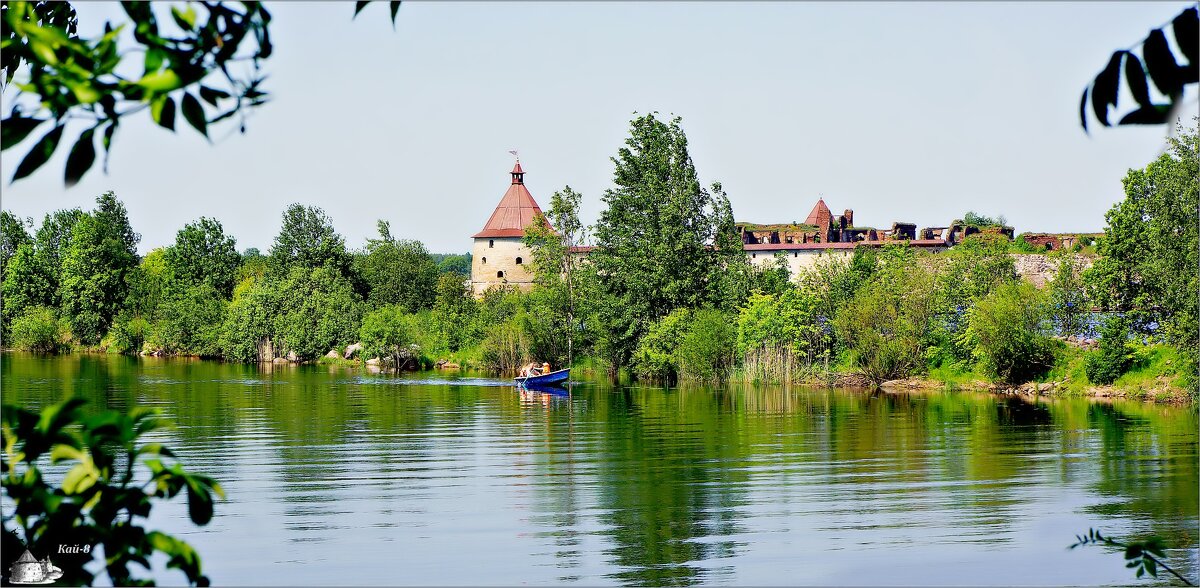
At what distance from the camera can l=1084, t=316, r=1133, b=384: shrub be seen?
32.3 metres

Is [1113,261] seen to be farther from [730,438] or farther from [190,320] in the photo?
[190,320]

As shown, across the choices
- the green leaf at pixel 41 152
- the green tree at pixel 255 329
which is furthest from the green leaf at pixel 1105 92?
the green tree at pixel 255 329

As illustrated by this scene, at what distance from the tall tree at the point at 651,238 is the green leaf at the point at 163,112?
140ft

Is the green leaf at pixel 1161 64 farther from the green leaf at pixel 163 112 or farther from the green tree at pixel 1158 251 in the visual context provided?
the green tree at pixel 1158 251

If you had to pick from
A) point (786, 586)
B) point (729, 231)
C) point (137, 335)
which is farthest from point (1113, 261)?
point (137, 335)

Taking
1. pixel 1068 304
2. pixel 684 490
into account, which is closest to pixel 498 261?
pixel 1068 304

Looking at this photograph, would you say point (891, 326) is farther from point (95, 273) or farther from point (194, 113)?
point (95, 273)

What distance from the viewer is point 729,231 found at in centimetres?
4719

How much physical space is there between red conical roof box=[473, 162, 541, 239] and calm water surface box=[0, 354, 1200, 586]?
1833 inches

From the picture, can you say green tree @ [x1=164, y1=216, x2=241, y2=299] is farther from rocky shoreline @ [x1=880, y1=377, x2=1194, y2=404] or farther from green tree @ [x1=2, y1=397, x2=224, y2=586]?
green tree @ [x1=2, y1=397, x2=224, y2=586]

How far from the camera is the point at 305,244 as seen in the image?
6806cm

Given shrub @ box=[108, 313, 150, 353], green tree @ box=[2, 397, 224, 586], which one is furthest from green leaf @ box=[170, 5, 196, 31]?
shrub @ box=[108, 313, 150, 353]

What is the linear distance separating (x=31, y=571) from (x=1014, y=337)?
114ft

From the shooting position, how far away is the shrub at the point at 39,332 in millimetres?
65812
